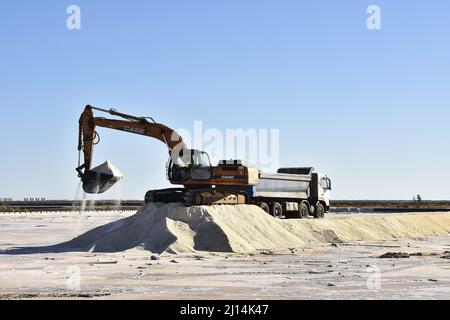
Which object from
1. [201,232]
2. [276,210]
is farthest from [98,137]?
[276,210]

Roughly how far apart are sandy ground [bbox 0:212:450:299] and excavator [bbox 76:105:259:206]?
2.87 metres

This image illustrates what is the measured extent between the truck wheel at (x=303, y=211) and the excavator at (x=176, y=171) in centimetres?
694

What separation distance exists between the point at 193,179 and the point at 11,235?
1148 centimetres

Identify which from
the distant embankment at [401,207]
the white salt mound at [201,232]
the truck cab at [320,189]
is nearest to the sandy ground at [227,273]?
the white salt mound at [201,232]

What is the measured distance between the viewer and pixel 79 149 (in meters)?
29.6

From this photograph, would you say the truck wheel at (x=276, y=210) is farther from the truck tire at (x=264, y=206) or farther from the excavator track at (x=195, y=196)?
the excavator track at (x=195, y=196)

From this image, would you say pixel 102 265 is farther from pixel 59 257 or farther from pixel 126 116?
pixel 126 116

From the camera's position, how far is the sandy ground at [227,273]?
16.3 metres

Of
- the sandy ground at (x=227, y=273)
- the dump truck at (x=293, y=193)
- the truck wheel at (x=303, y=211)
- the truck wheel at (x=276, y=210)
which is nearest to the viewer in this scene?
the sandy ground at (x=227, y=273)

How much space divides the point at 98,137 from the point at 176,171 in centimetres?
361

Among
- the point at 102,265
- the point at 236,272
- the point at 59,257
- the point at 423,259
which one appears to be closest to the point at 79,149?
the point at 59,257

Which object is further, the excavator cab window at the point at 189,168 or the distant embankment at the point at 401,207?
the distant embankment at the point at 401,207

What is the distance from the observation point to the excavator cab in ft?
99.9

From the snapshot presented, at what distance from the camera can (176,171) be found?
30.6 metres
